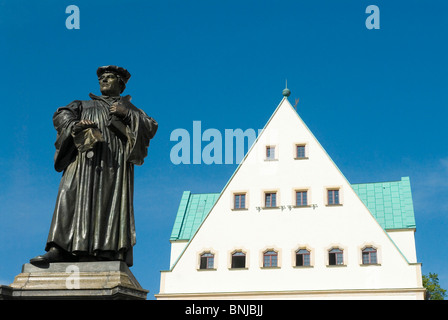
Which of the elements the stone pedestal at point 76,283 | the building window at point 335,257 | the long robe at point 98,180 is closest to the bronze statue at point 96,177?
the long robe at point 98,180

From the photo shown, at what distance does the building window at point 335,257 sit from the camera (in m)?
30.4

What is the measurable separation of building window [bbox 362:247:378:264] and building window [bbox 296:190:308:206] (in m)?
3.81

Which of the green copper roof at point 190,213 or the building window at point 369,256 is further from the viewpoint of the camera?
the green copper roof at point 190,213

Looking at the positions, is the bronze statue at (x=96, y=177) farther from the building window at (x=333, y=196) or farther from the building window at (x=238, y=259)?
the building window at (x=333, y=196)

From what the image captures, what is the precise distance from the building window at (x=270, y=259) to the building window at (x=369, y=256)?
4.22 meters

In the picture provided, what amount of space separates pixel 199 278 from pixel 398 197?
12583mm

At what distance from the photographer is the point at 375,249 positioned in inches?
1183

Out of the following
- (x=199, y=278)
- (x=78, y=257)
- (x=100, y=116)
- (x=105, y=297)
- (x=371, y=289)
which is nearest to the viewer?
(x=105, y=297)

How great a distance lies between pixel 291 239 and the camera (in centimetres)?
3116

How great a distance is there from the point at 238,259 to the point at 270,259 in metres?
1.61

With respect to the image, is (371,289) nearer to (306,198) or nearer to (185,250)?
(306,198)

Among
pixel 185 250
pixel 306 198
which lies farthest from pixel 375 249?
pixel 185 250

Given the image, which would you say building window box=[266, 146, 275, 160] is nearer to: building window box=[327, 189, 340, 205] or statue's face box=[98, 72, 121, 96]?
building window box=[327, 189, 340, 205]
